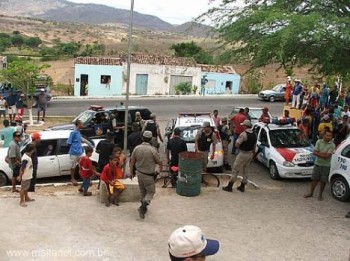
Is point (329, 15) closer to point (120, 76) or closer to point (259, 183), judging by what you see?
point (259, 183)

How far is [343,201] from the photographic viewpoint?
34.3 ft

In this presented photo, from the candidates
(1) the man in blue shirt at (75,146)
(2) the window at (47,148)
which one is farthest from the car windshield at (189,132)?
(2) the window at (47,148)

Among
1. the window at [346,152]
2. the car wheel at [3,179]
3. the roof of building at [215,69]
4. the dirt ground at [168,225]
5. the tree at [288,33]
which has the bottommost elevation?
the car wheel at [3,179]

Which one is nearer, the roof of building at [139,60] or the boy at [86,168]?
the boy at [86,168]

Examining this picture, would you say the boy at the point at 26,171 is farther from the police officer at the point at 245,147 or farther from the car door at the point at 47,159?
the police officer at the point at 245,147

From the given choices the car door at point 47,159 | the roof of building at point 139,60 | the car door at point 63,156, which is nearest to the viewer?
the car door at point 47,159

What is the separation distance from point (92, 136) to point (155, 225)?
754cm

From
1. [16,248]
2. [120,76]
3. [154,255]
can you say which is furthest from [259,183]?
[120,76]

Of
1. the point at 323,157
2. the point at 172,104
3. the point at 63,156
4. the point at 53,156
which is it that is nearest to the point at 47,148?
the point at 53,156

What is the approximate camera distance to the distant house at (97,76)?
136 ft

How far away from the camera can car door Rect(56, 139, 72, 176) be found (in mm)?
11859

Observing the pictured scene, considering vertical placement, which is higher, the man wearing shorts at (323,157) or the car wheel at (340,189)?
the man wearing shorts at (323,157)

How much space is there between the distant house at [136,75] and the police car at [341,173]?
31612mm

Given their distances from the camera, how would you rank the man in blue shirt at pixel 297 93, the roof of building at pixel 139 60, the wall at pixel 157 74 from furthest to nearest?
the wall at pixel 157 74 < the roof of building at pixel 139 60 < the man in blue shirt at pixel 297 93
